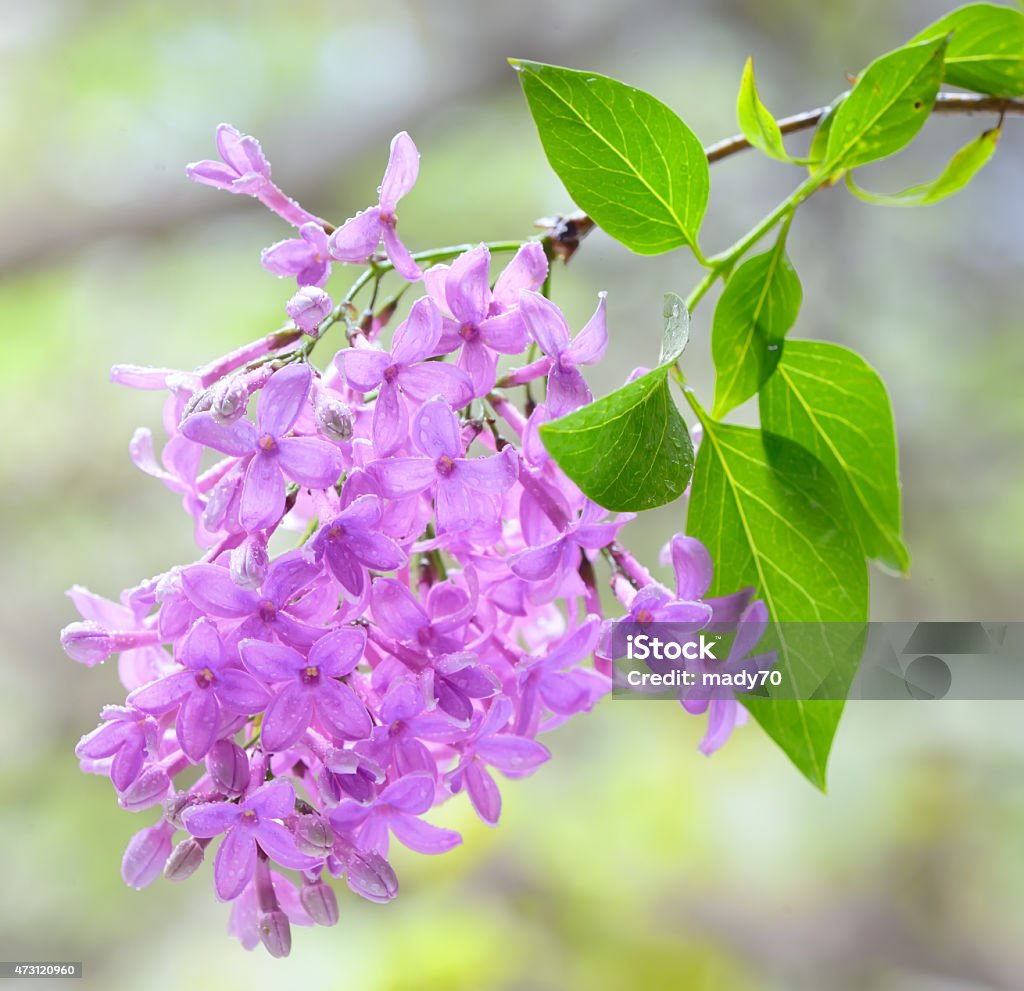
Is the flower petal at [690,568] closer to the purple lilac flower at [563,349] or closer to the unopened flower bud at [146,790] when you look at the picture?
the purple lilac flower at [563,349]

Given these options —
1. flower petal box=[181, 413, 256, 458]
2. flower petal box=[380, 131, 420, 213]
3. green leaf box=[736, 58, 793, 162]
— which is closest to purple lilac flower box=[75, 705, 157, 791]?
flower petal box=[181, 413, 256, 458]

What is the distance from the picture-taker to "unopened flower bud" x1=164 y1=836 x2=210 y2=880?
352 millimetres

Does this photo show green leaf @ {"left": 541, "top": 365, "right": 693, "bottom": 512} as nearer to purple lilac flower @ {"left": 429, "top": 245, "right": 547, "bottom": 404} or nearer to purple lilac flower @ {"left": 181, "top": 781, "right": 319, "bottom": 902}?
purple lilac flower @ {"left": 429, "top": 245, "right": 547, "bottom": 404}

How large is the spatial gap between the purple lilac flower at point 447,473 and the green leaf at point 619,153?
0.14 metres

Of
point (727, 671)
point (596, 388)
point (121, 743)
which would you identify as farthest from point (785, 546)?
point (596, 388)

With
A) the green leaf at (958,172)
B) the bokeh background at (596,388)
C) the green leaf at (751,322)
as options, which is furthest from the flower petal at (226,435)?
the bokeh background at (596,388)

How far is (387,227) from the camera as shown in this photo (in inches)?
13.6

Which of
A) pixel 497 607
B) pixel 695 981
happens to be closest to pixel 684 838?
pixel 695 981

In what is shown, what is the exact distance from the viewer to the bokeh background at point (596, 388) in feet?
4.52

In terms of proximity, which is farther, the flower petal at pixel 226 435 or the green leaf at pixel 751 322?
the green leaf at pixel 751 322

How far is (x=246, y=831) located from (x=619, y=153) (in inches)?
11.5

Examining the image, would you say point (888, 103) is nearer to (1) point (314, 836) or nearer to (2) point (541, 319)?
(2) point (541, 319)

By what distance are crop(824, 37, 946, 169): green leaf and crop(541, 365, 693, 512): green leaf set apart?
6.3 inches

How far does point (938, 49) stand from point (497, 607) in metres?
0.28
